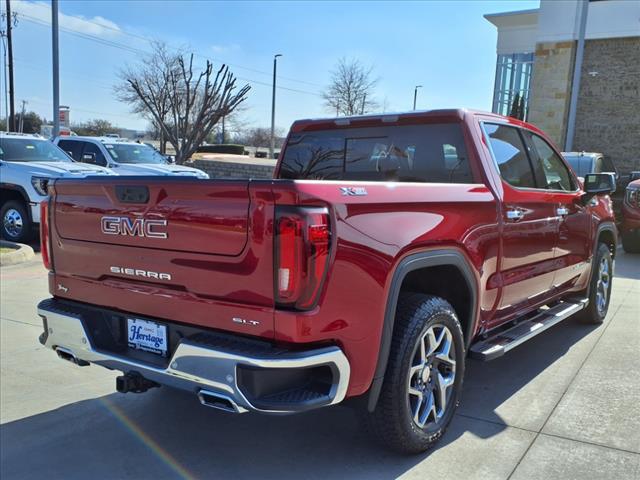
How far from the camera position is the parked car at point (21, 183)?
9.55 m

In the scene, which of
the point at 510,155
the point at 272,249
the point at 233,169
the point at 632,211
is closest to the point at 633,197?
the point at 632,211

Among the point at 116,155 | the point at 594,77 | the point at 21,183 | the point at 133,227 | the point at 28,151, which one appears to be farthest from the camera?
the point at 594,77

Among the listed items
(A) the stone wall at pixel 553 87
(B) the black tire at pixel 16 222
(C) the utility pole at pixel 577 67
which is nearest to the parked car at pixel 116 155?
(B) the black tire at pixel 16 222

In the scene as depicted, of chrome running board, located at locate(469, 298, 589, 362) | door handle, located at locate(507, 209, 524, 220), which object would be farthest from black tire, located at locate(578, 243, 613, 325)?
door handle, located at locate(507, 209, 524, 220)

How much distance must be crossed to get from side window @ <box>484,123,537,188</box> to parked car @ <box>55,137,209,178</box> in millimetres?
9689

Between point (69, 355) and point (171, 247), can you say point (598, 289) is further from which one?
point (69, 355)

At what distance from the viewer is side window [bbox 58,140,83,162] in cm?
1367

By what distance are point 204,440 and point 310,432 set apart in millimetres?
620

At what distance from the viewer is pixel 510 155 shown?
4086 mm

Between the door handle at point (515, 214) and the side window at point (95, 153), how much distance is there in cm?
1143

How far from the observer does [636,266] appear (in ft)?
31.1

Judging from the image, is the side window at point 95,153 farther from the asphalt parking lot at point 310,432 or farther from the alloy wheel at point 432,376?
the alloy wheel at point 432,376

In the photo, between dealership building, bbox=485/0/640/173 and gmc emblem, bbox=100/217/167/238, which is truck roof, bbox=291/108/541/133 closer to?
gmc emblem, bbox=100/217/167/238

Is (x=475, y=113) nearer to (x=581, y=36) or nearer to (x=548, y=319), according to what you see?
(x=548, y=319)
